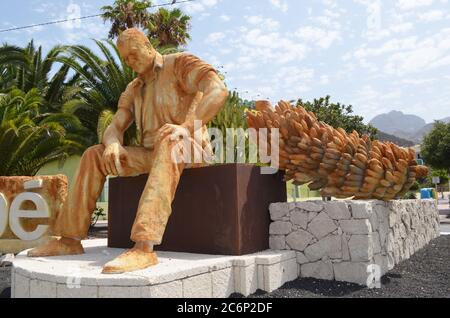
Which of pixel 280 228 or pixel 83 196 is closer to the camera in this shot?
pixel 83 196

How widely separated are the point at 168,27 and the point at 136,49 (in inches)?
592

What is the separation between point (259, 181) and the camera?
3662mm

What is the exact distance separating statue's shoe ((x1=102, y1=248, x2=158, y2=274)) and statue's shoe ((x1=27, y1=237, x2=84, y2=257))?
40.2 inches

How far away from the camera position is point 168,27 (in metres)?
17.7

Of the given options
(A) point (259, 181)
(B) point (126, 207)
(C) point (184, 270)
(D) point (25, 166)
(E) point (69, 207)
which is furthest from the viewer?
(D) point (25, 166)

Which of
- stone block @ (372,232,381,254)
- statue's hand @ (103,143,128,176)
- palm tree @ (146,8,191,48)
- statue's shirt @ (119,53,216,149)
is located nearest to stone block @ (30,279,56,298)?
statue's hand @ (103,143,128,176)

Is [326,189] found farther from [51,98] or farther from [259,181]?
[51,98]

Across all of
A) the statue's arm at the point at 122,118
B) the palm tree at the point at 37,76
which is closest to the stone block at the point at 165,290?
the statue's arm at the point at 122,118

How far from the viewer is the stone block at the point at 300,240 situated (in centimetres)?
359

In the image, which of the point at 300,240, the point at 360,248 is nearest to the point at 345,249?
the point at 360,248

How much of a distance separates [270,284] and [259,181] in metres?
0.94

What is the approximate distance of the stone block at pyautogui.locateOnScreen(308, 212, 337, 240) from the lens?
139 inches

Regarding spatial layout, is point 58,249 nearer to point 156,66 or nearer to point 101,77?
point 156,66

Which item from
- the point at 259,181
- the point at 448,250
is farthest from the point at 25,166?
the point at 448,250
